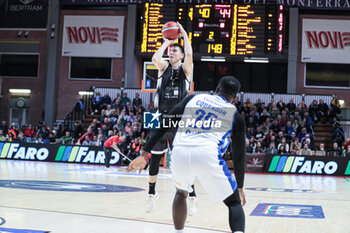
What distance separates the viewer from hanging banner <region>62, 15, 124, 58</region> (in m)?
30.5

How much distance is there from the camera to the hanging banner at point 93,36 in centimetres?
3048

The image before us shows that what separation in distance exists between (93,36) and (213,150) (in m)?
26.9

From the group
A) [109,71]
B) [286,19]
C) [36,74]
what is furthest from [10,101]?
[286,19]

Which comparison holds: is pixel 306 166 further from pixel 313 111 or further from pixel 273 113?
pixel 313 111

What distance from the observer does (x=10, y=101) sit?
3272 cm

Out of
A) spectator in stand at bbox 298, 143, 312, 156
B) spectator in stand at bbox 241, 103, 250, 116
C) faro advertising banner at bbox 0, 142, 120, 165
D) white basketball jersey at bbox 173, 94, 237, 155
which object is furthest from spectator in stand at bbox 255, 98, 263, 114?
white basketball jersey at bbox 173, 94, 237, 155

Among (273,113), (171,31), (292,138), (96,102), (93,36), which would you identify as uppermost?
(93,36)

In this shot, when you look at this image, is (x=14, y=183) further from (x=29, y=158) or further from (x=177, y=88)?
(x=29, y=158)

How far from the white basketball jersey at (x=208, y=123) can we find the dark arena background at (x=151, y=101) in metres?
2.48

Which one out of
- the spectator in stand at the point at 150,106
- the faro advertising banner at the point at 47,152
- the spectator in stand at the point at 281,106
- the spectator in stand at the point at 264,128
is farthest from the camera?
the spectator in stand at the point at 150,106

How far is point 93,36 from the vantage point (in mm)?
30500

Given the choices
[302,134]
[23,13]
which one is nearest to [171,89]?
[302,134]

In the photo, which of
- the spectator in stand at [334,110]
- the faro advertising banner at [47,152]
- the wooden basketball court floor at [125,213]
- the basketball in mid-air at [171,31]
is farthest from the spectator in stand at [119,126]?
the basketball in mid-air at [171,31]

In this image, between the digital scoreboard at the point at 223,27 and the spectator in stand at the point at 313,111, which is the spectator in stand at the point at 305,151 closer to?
the spectator in stand at the point at 313,111
